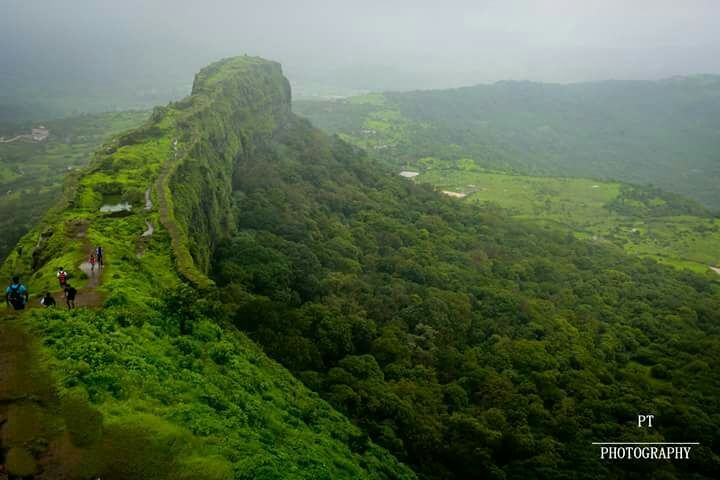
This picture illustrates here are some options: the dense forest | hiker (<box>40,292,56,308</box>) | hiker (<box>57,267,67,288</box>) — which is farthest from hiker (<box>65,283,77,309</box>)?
the dense forest

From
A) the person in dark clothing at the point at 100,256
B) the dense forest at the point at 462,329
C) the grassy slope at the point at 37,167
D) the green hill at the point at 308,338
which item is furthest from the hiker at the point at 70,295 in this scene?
the grassy slope at the point at 37,167

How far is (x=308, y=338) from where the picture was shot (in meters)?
42.3

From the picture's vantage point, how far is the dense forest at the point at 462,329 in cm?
3825

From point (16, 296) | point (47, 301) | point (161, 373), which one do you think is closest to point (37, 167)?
point (16, 296)

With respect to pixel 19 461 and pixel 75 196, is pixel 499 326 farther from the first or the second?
pixel 19 461

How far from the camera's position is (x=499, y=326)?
60.8 metres

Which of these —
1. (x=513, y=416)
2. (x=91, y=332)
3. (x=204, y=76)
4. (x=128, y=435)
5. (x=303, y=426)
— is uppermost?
(x=204, y=76)

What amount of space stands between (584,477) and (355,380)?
16.7m

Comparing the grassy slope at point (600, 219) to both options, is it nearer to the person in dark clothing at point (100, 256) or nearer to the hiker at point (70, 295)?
the person in dark clothing at point (100, 256)

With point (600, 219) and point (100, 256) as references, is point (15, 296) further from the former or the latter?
point (600, 219)

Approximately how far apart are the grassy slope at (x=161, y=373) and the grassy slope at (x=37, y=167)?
5360 cm

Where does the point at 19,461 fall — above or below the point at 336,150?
below

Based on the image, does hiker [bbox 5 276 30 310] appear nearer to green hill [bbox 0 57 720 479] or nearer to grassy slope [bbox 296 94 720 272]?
green hill [bbox 0 57 720 479]

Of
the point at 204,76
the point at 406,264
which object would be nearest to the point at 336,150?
the point at 204,76
